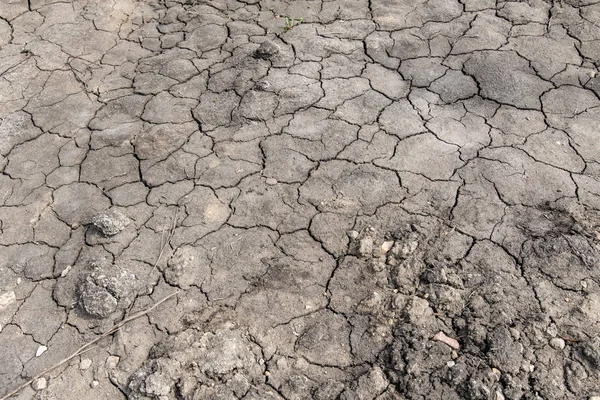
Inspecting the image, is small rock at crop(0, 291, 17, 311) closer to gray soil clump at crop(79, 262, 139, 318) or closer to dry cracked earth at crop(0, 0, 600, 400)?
dry cracked earth at crop(0, 0, 600, 400)

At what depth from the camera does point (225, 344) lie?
235 centimetres

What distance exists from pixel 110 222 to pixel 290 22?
2580mm

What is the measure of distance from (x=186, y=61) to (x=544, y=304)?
131 inches

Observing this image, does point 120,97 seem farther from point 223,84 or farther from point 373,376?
point 373,376

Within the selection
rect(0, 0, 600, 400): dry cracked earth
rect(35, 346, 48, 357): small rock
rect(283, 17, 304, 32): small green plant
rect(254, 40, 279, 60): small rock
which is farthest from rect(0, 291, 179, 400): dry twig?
rect(283, 17, 304, 32): small green plant

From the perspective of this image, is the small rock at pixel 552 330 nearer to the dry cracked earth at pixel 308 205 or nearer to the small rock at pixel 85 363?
the dry cracked earth at pixel 308 205

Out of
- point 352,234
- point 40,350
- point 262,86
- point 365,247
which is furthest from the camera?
point 262,86

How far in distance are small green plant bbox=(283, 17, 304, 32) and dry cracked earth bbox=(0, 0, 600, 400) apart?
2 centimetres

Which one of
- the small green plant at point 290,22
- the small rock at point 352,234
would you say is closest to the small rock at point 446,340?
the small rock at point 352,234

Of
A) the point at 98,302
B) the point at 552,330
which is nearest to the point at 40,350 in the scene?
the point at 98,302

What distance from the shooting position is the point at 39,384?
237 cm

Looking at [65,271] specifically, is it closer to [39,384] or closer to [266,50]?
[39,384]

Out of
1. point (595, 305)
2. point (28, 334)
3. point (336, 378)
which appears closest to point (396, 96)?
point (595, 305)

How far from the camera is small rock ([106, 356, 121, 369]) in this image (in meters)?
2.38
